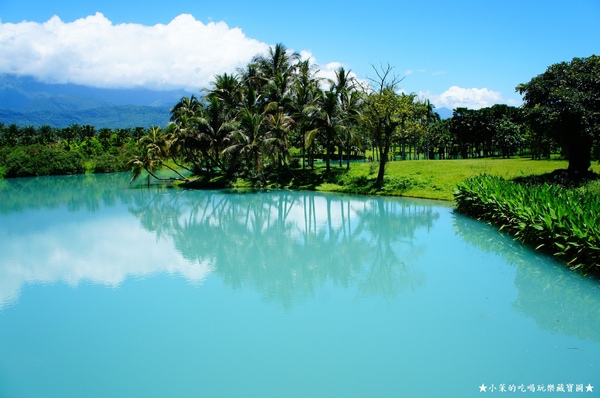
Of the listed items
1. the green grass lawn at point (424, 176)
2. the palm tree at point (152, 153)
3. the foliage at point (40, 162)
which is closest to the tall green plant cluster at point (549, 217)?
the green grass lawn at point (424, 176)

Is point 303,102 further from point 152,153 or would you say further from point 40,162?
point 40,162

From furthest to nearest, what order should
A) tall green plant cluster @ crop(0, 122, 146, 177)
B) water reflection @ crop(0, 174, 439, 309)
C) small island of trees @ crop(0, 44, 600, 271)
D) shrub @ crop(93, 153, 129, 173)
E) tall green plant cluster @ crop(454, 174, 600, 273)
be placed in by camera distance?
shrub @ crop(93, 153, 129, 173) → tall green plant cluster @ crop(0, 122, 146, 177) → small island of trees @ crop(0, 44, 600, 271) → water reflection @ crop(0, 174, 439, 309) → tall green plant cluster @ crop(454, 174, 600, 273)

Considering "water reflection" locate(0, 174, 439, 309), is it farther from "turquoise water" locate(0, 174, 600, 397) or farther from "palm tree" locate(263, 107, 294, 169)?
"palm tree" locate(263, 107, 294, 169)

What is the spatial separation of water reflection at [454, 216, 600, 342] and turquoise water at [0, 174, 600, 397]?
0.05 m

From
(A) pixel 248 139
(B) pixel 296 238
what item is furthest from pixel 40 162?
(B) pixel 296 238

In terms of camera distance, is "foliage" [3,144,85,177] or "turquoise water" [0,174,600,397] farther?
"foliage" [3,144,85,177]

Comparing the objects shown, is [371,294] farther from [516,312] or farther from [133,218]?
[133,218]

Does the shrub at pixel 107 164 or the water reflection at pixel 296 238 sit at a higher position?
the shrub at pixel 107 164

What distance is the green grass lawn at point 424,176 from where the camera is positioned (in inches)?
994

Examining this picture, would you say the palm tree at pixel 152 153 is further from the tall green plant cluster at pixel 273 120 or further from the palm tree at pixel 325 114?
Answer: the palm tree at pixel 325 114

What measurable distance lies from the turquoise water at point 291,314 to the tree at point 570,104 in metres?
6.76

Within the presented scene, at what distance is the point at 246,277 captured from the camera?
1150 centimetres

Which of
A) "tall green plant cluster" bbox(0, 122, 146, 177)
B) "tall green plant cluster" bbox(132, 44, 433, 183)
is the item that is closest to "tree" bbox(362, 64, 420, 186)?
"tall green plant cluster" bbox(132, 44, 433, 183)

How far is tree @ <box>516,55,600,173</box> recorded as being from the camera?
60.9 ft
